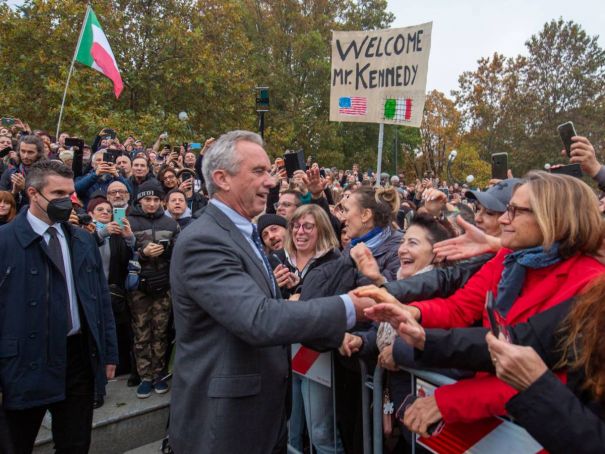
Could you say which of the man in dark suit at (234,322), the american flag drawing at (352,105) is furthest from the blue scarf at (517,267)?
the american flag drawing at (352,105)

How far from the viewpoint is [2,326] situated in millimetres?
2734

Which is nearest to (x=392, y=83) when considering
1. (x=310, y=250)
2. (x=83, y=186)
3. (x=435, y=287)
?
(x=310, y=250)

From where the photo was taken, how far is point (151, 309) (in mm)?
4602

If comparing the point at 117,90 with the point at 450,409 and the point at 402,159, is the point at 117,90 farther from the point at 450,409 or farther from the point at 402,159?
the point at 402,159

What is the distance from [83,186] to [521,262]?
524 centimetres

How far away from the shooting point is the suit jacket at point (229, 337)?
185 centimetres

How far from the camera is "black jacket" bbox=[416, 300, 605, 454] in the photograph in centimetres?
145

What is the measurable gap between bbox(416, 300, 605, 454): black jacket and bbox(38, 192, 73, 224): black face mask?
2.50 meters

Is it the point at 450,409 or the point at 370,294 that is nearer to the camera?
the point at 450,409

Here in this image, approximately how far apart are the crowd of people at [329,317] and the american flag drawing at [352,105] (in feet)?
12.1

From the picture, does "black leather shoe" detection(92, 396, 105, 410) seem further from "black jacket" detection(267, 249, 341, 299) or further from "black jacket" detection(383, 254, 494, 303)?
"black jacket" detection(383, 254, 494, 303)

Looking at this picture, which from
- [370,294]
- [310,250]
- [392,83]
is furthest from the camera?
[392,83]

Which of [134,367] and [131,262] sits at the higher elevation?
[131,262]

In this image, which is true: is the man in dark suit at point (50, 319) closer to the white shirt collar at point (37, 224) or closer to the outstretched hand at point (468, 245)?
the white shirt collar at point (37, 224)
